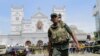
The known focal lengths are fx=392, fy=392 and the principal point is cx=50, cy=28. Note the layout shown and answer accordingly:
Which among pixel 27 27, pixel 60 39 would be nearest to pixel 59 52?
pixel 60 39

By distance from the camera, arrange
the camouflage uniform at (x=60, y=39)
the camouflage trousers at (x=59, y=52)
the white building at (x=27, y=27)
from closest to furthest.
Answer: the camouflage trousers at (x=59, y=52) < the camouflage uniform at (x=60, y=39) < the white building at (x=27, y=27)

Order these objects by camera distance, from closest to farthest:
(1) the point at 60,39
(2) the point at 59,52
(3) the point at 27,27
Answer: (2) the point at 59,52, (1) the point at 60,39, (3) the point at 27,27

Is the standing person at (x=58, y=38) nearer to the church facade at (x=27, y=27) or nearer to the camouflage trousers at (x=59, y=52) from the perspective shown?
the camouflage trousers at (x=59, y=52)

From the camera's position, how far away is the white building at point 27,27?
12162 centimetres

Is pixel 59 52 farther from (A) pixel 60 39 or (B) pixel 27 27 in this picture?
(B) pixel 27 27

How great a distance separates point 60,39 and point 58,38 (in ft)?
0.17

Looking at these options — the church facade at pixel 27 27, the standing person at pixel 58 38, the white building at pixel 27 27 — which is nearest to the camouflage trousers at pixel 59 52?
Answer: the standing person at pixel 58 38

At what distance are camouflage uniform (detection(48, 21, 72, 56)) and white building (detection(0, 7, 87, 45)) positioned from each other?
10988cm

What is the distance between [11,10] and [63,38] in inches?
4781

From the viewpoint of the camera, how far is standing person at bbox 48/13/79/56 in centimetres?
880

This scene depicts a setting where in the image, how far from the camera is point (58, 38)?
8.92m

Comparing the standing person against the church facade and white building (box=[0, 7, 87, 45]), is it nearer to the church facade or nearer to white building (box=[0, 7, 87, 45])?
white building (box=[0, 7, 87, 45])

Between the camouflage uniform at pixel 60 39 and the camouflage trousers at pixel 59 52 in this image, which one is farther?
the camouflage uniform at pixel 60 39

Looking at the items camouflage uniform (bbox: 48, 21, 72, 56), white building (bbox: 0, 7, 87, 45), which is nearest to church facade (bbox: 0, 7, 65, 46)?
white building (bbox: 0, 7, 87, 45)
